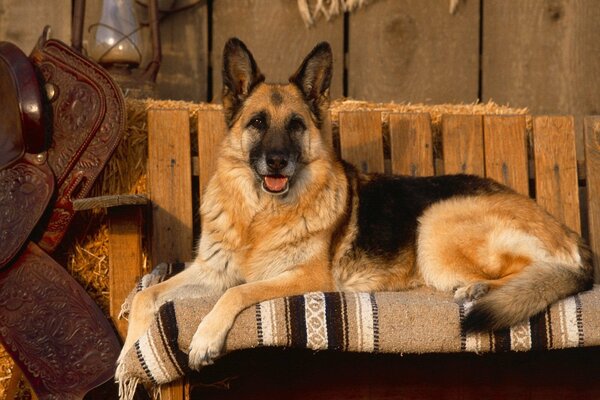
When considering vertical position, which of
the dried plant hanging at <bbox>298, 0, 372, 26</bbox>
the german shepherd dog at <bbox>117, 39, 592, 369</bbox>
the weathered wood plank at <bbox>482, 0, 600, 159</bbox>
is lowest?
the german shepherd dog at <bbox>117, 39, 592, 369</bbox>

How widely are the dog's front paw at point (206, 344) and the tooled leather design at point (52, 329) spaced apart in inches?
26.6

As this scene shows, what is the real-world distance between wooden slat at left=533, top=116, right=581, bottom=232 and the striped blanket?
1239 millimetres

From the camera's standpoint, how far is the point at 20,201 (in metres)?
3.15

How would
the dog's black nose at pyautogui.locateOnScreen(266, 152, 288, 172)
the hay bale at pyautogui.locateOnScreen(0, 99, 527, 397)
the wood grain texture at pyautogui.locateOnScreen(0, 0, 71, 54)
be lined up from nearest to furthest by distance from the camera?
the dog's black nose at pyautogui.locateOnScreen(266, 152, 288, 172)
the hay bale at pyautogui.locateOnScreen(0, 99, 527, 397)
the wood grain texture at pyautogui.locateOnScreen(0, 0, 71, 54)

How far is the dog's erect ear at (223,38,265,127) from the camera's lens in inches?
126

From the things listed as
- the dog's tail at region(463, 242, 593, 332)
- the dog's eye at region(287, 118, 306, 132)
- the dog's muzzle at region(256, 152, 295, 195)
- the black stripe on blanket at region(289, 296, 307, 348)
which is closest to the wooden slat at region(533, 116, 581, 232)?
the dog's tail at region(463, 242, 593, 332)

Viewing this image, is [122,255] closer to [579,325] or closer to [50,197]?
[50,197]

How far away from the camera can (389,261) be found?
11.0ft

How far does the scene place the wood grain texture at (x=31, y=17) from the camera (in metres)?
4.33

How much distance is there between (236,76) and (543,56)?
7.25 ft

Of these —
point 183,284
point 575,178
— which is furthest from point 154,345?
point 575,178

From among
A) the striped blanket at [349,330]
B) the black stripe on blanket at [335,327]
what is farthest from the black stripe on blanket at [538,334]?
the black stripe on blanket at [335,327]

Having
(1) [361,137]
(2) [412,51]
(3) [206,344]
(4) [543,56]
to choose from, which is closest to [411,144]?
(1) [361,137]

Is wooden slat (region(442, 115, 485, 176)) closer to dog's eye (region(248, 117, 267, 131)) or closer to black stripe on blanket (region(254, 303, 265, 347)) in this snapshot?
dog's eye (region(248, 117, 267, 131))
